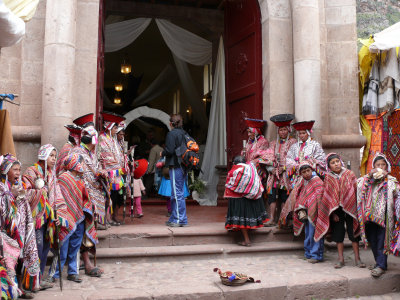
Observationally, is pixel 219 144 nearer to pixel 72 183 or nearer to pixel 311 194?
pixel 311 194

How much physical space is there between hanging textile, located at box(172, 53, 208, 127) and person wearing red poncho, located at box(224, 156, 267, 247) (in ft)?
23.1

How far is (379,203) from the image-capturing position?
507 cm

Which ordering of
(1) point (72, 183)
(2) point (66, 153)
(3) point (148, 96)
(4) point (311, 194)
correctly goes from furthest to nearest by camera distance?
1. (3) point (148, 96)
2. (4) point (311, 194)
3. (2) point (66, 153)
4. (1) point (72, 183)

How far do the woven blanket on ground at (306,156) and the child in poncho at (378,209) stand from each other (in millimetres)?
1219

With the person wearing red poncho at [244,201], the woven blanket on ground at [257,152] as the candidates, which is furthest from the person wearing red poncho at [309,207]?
the woven blanket on ground at [257,152]

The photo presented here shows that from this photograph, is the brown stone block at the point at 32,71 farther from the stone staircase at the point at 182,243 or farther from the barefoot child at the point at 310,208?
the barefoot child at the point at 310,208

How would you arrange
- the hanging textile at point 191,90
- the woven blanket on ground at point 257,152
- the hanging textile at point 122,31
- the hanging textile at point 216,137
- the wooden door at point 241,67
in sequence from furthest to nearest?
the hanging textile at point 191,90
the hanging textile at point 122,31
the hanging textile at point 216,137
the wooden door at point 241,67
the woven blanket on ground at point 257,152

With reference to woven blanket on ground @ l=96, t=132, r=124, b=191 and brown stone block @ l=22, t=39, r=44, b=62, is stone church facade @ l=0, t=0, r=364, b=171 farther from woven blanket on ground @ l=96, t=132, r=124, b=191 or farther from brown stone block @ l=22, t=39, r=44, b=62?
woven blanket on ground @ l=96, t=132, r=124, b=191

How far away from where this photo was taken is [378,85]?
7832 millimetres

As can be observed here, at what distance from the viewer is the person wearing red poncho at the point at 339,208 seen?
547 centimetres

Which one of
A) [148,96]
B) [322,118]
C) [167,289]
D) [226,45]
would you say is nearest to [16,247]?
[167,289]

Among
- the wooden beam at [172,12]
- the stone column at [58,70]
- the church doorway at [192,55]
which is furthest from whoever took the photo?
the wooden beam at [172,12]

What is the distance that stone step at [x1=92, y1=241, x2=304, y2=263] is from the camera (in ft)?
17.7

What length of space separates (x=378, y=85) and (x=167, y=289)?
5884 mm
